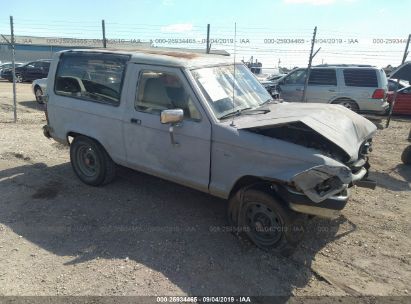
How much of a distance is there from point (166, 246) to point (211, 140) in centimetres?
126

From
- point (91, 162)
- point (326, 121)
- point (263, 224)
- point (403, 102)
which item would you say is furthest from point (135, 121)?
point (403, 102)

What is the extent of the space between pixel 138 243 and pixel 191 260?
668mm

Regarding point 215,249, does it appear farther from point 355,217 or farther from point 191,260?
point 355,217

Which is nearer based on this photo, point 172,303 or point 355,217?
point 172,303

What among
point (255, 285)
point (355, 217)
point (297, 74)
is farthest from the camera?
point (297, 74)

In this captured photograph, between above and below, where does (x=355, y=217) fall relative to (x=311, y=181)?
below

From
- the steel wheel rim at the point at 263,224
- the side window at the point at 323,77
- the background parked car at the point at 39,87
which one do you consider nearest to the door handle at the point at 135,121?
the steel wheel rim at the point at 263,224

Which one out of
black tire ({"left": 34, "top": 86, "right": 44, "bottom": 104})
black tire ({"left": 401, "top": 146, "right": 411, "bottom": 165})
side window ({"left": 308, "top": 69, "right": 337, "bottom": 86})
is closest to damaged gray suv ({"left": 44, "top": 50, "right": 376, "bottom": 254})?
black tire ({"left": 401, "top": 146, "right": 411, "bottom": 165})

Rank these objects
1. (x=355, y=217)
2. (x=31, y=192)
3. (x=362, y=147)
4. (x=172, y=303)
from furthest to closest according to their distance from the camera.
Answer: (x=31, y=192)
(x=355, y=217)
(x=362, y=147)
(x=172, y=303)

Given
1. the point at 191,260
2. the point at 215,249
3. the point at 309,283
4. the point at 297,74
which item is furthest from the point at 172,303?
the point at 297,74

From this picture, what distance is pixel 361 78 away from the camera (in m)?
10.8

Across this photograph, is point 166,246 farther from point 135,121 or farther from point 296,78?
point 296,78

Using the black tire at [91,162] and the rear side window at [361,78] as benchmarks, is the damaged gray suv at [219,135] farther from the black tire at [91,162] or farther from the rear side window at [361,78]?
the rear side window at [361,78]

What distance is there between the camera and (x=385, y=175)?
609cm
